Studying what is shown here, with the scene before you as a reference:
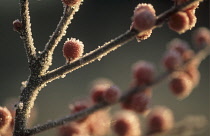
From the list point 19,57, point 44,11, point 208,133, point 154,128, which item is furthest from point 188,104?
point 154,128

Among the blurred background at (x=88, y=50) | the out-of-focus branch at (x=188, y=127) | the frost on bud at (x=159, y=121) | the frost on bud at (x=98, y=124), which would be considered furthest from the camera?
the blurred background at (x=88, y=50)

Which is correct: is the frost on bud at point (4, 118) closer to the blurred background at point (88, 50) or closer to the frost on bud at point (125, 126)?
the frost on bud at point (125, 126)

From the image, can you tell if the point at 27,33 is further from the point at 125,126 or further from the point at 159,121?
the point at 159,121

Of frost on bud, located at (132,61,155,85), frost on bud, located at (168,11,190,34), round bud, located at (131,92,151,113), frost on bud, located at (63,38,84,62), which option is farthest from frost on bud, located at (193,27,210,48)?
frost on bud, located at (63,38,84,62)

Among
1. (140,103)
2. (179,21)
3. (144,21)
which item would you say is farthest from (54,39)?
(140,103)

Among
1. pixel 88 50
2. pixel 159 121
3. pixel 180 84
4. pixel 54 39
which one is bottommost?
pixel 54 39

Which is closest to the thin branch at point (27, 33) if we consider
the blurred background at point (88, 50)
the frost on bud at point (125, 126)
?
the frost on bud at point (125, 126)
